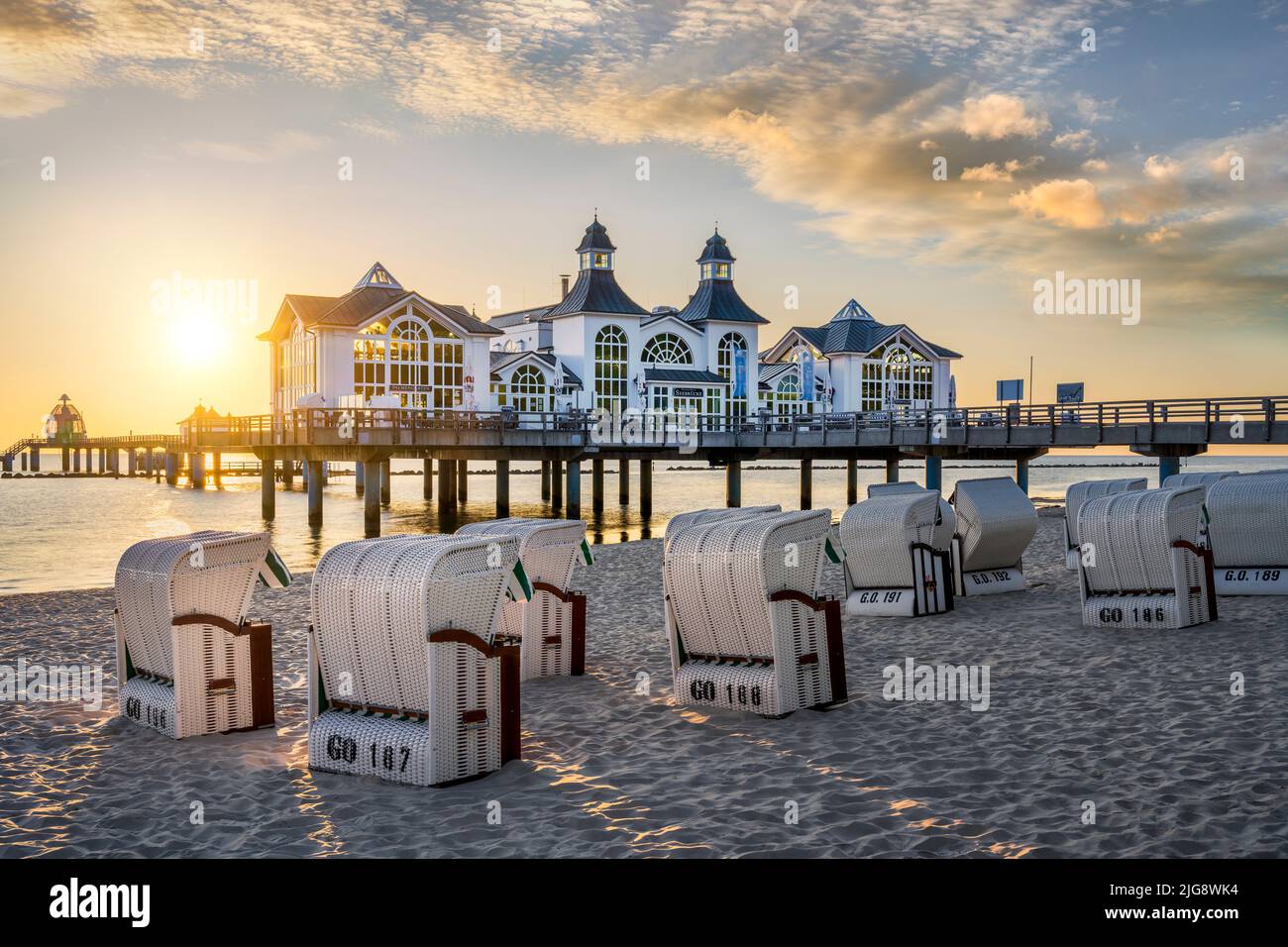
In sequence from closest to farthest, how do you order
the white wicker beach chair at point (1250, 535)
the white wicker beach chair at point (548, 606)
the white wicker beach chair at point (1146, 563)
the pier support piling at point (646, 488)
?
1. the white wicker beach chair at point (548, 606)
2. the white wicker beach chair at point (1146, 563)
3. the white wicker beach chair at point (1250, 535)
4. the pier support piling at point (646, 488)

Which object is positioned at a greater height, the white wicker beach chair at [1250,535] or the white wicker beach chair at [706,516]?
the white wicker beach chair at [706,516]

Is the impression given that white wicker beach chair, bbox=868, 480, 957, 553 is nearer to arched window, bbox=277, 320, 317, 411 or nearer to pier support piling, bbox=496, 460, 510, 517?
pier support piling, bbox=496, 460, 510, 517

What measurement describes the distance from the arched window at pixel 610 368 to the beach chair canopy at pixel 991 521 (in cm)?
3445

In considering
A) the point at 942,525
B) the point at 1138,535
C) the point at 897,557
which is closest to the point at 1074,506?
the point at 942,525

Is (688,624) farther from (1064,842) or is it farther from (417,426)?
(417,426)

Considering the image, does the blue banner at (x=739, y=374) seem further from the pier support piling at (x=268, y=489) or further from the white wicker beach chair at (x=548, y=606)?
the white wicker beach chair at (x=548, y=606)

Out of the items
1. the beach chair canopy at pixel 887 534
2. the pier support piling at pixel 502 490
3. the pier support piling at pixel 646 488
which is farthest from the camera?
the pier support piling at pixel 646 488

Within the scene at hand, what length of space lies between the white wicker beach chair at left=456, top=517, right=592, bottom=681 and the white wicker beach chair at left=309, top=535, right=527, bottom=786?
280 centimetres

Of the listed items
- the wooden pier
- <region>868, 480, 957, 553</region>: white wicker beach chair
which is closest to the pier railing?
the wooden pier

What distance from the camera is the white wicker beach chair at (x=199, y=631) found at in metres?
7.95

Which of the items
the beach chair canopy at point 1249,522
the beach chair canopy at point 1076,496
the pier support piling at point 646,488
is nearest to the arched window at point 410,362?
the pier support piling at point 646,488

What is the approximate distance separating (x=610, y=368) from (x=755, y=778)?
4309 centimetres

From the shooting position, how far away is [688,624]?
885 cm
